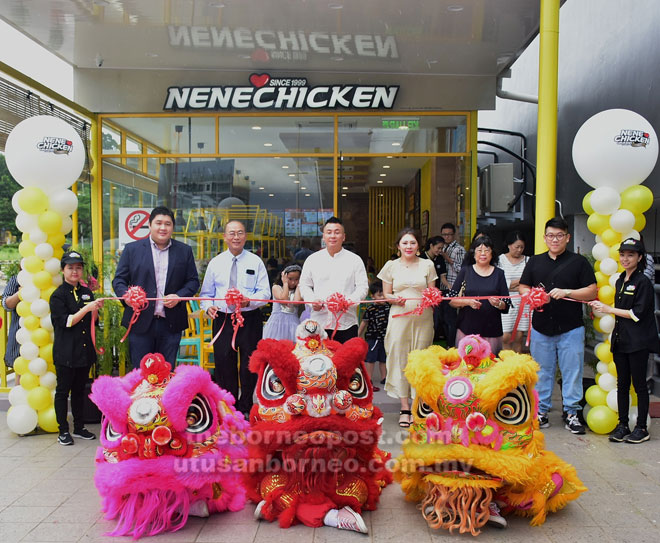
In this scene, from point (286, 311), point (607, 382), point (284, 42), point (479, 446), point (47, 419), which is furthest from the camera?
point (284, 42)

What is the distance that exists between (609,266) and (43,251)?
4.83 m

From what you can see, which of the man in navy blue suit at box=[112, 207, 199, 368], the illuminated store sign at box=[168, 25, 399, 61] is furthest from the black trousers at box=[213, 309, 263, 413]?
the illuminated store sign at box=[168, 25, 399, 61]

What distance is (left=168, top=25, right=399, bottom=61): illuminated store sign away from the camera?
7.49 m

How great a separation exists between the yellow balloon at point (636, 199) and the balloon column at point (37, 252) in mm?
4856

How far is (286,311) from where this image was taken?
587 centimetres

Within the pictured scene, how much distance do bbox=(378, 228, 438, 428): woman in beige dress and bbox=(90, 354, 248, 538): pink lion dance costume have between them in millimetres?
2136

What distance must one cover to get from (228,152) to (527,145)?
20.7 ft

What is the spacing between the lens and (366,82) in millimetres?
8859

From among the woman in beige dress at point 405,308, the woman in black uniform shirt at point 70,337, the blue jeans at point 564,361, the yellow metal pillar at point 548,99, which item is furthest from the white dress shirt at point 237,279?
the yellow metal pillar at point 548,99

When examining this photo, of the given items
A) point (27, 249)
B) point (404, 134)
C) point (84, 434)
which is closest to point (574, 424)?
point (84, 434)

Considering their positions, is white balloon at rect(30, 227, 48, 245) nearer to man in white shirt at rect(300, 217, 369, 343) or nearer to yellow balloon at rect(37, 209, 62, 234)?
yellow balloon at rect(37, 209, 62, 234)

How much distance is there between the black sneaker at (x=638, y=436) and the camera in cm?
503

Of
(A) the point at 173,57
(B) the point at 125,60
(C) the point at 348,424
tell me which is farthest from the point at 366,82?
(C) the point at 348,424

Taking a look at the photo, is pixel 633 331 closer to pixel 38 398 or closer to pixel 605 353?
pixel 605 353
